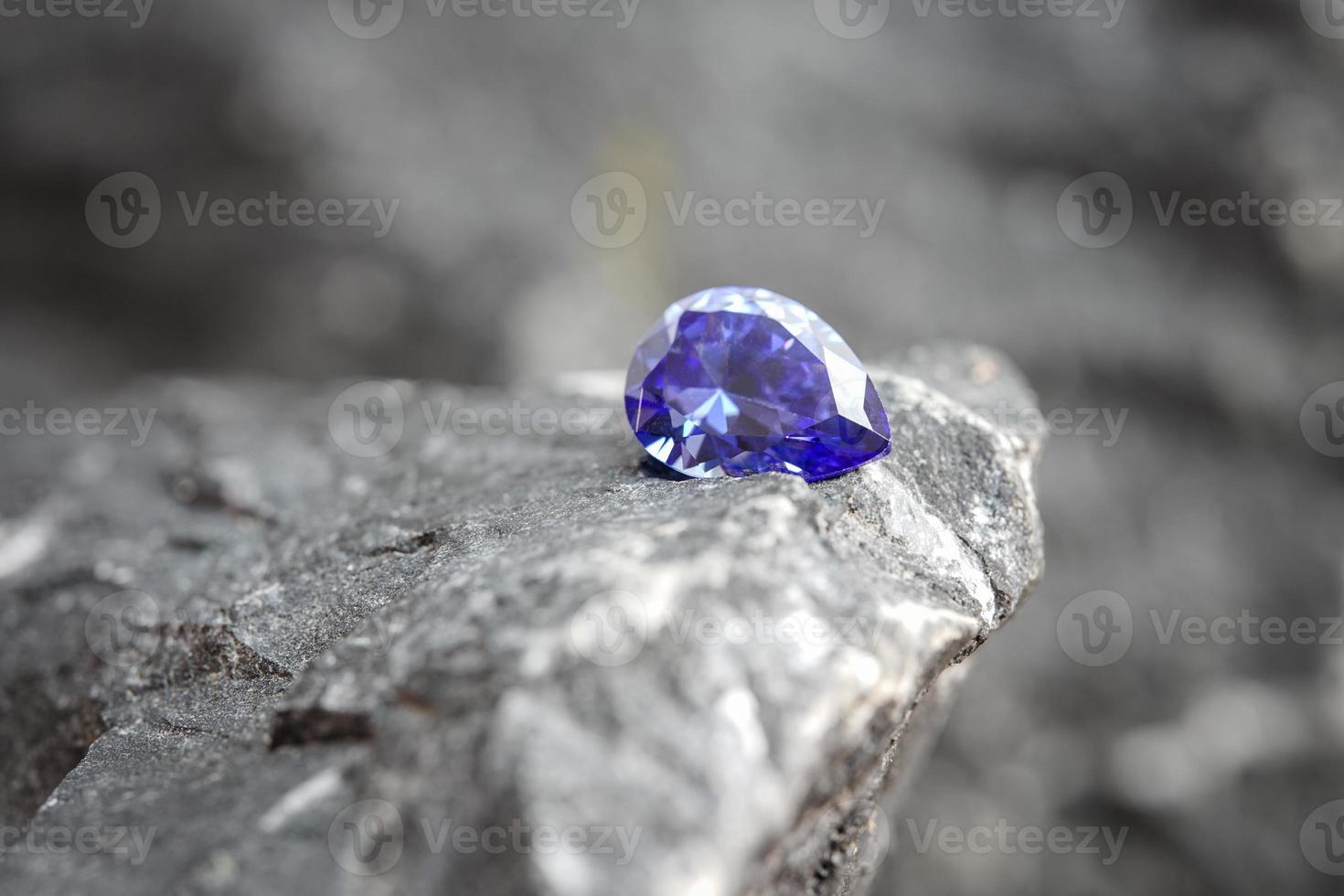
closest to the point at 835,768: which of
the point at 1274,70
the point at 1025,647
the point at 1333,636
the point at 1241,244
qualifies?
the point at 1025,647

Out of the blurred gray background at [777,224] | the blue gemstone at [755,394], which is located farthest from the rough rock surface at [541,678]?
the blurred gray background at [777,224]

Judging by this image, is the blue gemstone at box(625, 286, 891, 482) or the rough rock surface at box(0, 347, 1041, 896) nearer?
the rough rock surface at box(0, 347, 1041, 896)

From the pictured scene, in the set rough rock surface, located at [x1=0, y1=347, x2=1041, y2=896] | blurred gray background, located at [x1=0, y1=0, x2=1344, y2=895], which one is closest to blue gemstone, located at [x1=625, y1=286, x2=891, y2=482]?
rough rock surface, located at [x1=0, y1=347, x2=1041, y2=896]

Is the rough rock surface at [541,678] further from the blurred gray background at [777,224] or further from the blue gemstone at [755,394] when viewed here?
the blurred gray background at [777,224]

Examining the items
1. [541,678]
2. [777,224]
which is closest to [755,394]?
[541,678]

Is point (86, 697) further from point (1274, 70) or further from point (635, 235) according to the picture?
point (1274, 70)

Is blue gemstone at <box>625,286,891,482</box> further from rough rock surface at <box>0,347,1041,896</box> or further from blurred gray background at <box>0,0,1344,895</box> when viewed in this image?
blurred gray background at <box>0,0,1344,895</box>
